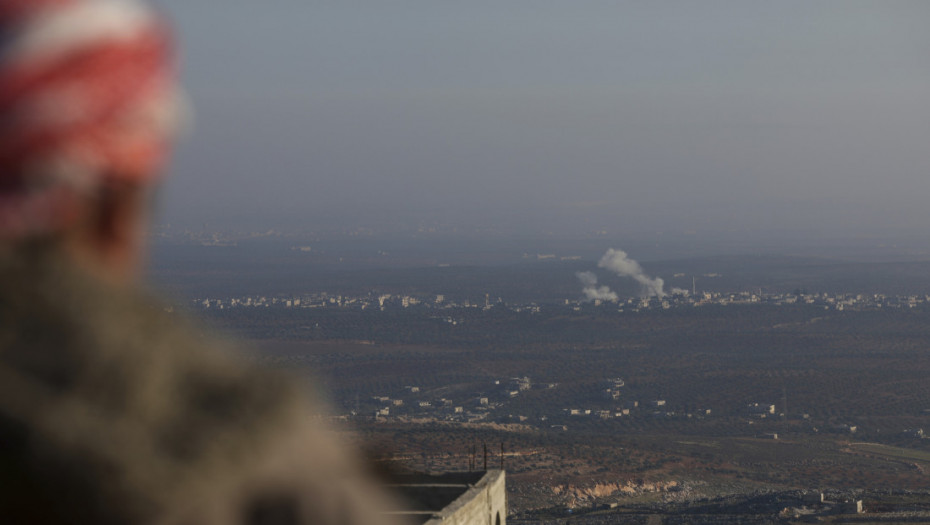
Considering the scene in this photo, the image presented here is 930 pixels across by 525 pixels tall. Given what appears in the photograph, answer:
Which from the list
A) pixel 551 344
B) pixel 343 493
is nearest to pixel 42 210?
pixel 343 493

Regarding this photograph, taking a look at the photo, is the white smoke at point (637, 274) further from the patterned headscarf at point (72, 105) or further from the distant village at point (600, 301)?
the patterned headscarf at point (72, 105)

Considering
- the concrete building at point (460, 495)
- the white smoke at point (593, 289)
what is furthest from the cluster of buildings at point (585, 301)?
the concrete building at point (460, 495)

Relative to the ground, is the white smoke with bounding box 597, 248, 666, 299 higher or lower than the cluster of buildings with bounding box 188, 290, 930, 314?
higher

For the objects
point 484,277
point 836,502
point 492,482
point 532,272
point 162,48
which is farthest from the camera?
point 532,272

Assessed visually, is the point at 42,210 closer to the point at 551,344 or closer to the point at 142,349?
the point at 142,349

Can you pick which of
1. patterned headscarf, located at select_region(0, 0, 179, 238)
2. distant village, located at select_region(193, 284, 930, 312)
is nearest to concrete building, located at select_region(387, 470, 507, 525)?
patterned headscarf, located at select_region(0, 0, 179, 238)

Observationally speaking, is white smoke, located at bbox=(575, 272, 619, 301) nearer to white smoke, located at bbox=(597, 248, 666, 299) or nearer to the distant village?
the distant village
